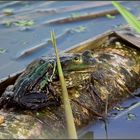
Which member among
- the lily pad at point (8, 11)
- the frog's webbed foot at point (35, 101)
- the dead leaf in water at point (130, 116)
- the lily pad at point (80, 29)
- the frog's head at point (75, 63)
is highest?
the lily pad at point (8, 11)

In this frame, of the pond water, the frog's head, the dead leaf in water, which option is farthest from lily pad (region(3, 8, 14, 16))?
the frog's head

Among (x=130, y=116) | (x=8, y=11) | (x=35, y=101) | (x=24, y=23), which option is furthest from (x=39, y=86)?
(x=8, y=11)

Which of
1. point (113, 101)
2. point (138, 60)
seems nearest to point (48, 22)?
point (138, 60)

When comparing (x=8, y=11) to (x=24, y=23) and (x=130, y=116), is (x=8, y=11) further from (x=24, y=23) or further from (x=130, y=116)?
(x=130, y=116)

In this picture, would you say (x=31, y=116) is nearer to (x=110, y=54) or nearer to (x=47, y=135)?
(x=47, y=135)

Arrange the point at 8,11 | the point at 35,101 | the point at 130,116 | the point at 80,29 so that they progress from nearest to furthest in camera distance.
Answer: the point at 35,101, the point at 130,116, the point at 80,29, the point at 8,11

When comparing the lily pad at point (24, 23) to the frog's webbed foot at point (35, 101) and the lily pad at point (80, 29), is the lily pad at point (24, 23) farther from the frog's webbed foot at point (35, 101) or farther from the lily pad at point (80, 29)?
the frog's webbed foot at point (35, 101)

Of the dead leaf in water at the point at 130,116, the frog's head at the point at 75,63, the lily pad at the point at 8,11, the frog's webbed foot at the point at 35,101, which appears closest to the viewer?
the frog's webbed foot at the point at 35,101

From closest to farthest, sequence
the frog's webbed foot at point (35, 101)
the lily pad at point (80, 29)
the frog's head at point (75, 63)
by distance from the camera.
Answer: the frog's webbed foot at point (35, 101)
the frog's head at point (75, 63)
the lily pad at point (80, 29)

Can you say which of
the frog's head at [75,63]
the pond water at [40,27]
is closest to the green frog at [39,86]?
the frog's head at [75,63]
